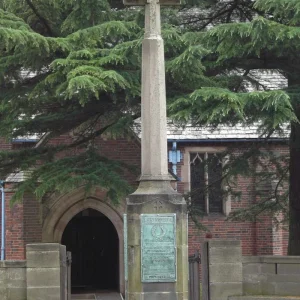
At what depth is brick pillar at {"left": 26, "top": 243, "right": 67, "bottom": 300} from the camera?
40.2 feet

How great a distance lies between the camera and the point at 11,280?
12.3 meters

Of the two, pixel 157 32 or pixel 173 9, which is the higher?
pixel 173 9

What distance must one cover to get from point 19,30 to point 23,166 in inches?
125

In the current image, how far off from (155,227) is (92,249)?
13.2 metres

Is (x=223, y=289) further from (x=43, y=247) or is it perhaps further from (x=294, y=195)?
(x=294, y=195)

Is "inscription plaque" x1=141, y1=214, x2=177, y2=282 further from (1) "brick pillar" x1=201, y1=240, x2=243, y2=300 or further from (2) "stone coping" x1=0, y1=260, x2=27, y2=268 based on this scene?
(2) "stone coping" x1=0, y1=260, x2=27, y2=268

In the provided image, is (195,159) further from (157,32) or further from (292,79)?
(157,32)

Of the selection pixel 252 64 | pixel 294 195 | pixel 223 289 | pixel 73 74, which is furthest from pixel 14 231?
pixel 223 289

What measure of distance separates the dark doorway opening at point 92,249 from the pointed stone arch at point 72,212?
2213 mm

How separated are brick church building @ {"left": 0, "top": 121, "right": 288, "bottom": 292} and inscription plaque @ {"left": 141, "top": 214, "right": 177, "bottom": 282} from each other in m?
8.73

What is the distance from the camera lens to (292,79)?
46.5 feet

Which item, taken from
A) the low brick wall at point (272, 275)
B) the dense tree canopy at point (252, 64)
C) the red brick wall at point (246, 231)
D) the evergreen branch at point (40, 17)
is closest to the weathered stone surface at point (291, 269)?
the low brick wall at point (272, 275)

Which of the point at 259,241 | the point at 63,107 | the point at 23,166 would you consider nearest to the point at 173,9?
the point at 63,107

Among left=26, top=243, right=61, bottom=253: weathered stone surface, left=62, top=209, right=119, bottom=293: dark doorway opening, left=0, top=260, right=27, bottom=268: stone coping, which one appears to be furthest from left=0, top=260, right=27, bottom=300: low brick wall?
left=62, top=209, right=119, bottom=293: dark doorway opening
